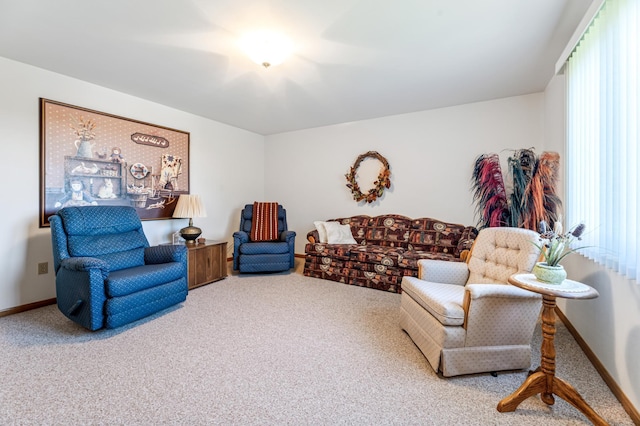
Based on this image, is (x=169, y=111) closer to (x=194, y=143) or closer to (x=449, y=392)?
(x=194, y=143)

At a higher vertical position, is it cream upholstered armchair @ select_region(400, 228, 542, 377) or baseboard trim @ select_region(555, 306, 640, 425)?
cream upholstered armchair @ select_region(400, 228, 542, 377)

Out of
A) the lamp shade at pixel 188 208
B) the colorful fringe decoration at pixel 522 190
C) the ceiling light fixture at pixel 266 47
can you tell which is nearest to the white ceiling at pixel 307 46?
the ceiling light fixture at pixel 266 47

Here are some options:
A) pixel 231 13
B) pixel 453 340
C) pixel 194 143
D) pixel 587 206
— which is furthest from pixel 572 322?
pixel 194 143

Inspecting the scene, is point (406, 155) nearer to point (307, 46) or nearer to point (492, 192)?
point (492, 192)

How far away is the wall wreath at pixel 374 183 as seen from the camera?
4.50 metres

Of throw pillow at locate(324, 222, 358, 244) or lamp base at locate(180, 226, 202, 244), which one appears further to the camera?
throw pillow at locate(324, 222, 358, 244)

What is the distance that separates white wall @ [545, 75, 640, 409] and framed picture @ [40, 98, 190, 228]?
463cm

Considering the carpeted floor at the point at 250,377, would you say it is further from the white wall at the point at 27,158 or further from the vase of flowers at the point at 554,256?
the vase of flowers at the point at 554,256

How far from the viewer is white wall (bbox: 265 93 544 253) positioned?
3.77 m

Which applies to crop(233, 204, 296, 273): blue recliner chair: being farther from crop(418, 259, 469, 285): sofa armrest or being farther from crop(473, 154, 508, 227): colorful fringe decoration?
crop(473, 154, 508, 227): colorful fringe decoration

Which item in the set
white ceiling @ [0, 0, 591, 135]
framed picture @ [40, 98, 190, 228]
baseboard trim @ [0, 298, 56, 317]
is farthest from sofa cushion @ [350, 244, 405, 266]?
baseboard trim @ [0, 298, 56, 317]

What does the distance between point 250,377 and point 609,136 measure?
269cm

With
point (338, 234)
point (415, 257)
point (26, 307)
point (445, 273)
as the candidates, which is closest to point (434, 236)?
point (415, 257)

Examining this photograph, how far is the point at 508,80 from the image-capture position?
124 inches
